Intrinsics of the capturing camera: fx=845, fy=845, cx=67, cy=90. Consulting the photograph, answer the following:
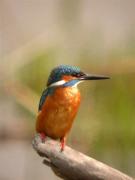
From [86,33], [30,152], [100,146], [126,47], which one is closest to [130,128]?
[100,146]

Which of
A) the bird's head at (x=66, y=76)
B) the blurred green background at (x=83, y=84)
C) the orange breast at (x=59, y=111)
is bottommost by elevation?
the blurred green background at (x=83, y=84)

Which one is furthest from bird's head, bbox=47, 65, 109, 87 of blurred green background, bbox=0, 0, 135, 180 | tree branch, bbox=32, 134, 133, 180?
blurred green background, bbox=0, 0, 135, 180

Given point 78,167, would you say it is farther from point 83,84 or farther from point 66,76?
point 83,84

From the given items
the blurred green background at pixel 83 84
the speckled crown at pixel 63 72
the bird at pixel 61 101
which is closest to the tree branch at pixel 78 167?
the bird at pixel 61 101

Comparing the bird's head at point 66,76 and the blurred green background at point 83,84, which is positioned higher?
the bird's head at point 66,76

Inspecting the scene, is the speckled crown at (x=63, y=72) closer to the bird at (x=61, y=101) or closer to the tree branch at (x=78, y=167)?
the bird at (x=61, y=101)

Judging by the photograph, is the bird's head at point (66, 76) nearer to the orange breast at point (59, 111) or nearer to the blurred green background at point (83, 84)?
the orange breast at point (59, 111)

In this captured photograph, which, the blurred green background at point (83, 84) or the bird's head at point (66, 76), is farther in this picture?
the blurred green background at point (83, 84)
